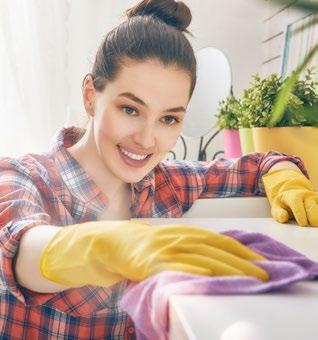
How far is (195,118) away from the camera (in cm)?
196

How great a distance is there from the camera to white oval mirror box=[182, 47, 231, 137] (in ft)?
6.28

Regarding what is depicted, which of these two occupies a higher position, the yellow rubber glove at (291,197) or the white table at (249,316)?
the white table at (249,316)

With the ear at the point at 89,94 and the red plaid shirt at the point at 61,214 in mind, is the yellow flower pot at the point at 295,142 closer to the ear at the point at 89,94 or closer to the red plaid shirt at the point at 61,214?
the red plaid shirt at the point at 61,214

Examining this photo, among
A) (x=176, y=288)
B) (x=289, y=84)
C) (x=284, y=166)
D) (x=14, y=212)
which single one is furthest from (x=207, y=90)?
(x=289, y=84)

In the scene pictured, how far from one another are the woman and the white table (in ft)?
0.57

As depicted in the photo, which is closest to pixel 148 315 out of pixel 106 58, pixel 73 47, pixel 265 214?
pixel 106 58

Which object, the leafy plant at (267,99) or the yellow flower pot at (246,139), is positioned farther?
the yellow flower pot at (246,139)

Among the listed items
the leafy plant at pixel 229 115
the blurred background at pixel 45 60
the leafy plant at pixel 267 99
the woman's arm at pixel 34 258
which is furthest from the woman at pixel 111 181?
the blurred background at pixel 45 60

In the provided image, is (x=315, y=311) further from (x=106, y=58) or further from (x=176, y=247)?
(x=106, y=58)

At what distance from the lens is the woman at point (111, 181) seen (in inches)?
23.8

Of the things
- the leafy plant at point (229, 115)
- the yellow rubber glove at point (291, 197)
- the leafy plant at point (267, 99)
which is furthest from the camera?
the leafy plant at point (229, 115)

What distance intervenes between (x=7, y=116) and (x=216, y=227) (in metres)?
1.17

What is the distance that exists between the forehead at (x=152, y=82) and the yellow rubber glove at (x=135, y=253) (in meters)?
0.46

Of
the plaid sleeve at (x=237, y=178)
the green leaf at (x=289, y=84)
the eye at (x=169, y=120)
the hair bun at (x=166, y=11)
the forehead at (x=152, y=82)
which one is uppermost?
the hair bun at (x=166, y=11)
